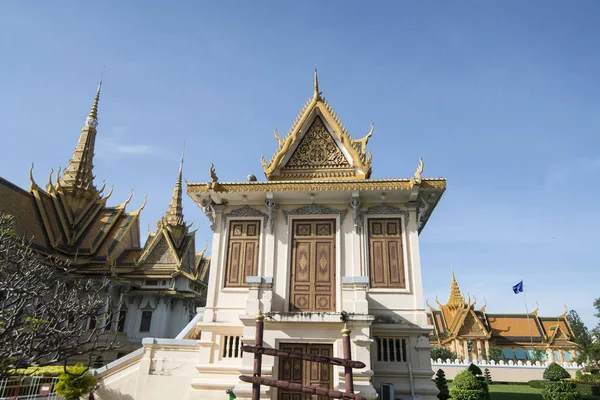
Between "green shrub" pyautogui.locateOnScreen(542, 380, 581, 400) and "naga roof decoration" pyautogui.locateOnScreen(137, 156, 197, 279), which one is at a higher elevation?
"naga roof decoration" pyautogui.locateOnScreen(137, 156, 197, 279)

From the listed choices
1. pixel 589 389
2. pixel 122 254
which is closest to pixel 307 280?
pixel 589 389

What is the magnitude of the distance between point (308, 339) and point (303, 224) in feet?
11.2

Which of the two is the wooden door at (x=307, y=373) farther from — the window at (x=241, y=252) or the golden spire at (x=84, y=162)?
the golden spire at (x=84, y=162)

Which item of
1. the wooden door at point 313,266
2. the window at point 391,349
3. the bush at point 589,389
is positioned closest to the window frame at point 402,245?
the wooden door at point 313,266

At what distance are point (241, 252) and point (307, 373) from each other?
3.82m

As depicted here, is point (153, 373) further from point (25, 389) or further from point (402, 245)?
point (402, 245)

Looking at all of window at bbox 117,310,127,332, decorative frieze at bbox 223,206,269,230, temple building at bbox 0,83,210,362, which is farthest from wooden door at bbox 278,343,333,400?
window at bbox 117,310,127,332

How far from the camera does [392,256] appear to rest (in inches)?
451

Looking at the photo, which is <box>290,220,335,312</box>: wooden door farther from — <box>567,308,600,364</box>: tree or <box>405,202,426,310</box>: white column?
<box>567,308,600,364</box>: tree

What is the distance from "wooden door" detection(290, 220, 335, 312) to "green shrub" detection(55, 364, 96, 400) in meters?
5.57

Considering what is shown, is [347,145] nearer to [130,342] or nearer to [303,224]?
[303,224]

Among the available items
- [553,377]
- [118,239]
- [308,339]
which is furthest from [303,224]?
[118,239]

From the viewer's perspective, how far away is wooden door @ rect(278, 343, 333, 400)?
966 cm

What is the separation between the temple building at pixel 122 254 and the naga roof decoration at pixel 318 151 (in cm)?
1952
